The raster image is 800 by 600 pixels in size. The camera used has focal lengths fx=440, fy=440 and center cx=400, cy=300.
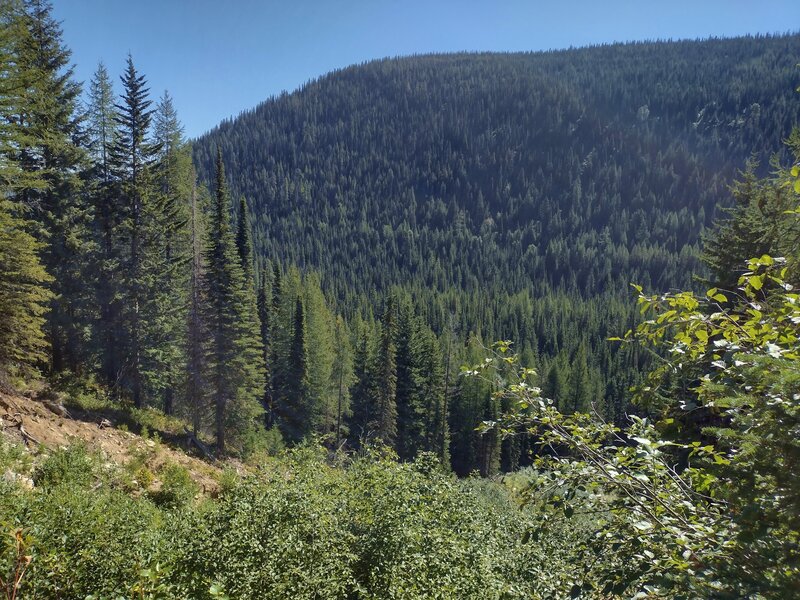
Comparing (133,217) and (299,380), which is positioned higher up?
(133,217)

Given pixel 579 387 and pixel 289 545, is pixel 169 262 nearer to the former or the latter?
pixel 289 545

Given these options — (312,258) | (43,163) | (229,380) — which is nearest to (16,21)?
(43,163)

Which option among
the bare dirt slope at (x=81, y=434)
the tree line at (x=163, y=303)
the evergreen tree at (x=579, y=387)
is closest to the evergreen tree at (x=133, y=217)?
the tree line at (x=163, y=303)

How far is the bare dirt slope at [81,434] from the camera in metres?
12.4

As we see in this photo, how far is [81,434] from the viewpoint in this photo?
47.6ft

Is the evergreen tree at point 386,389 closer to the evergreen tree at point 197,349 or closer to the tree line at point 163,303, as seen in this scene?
the tree line at point 163,303

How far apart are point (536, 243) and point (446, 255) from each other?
44.6m

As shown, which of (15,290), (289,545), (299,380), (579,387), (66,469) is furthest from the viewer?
(579,387)

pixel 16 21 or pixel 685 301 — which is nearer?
pixel 685 301

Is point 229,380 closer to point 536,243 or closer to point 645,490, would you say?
point 645,490

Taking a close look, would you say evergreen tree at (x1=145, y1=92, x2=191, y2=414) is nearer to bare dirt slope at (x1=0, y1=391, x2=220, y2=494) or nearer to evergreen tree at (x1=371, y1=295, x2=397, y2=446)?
bare dirt slope at (x1=0, y1=391, x2=220, y2=494)

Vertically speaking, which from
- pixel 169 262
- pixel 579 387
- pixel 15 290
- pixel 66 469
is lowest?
pixel 579 387

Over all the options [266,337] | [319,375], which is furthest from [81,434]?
[266,337]

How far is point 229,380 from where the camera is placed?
2333 cm
